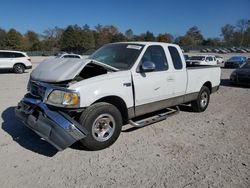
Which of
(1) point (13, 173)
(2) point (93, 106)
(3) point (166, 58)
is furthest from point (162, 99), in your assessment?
(1) point (13, 173)

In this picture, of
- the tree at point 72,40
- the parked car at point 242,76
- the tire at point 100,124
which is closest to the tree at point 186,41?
the tree at point 72,40

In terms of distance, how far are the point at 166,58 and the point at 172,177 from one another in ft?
9.17

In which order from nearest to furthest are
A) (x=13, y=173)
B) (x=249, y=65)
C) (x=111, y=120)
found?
(x=13, y=173)
(x=111, y=120)
(x=249, y=65)

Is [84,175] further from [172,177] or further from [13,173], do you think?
[172,177]

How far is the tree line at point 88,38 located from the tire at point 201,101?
236 feet

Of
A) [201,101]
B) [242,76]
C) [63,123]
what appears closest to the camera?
[63,123]

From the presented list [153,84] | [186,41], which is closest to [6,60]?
[153,84]

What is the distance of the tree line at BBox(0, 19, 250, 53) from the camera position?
246 feet

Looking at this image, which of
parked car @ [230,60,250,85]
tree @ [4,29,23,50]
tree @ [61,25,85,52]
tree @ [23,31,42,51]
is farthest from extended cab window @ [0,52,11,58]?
tree @ [23,31,42,51]

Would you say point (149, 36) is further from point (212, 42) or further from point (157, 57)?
point (157, 57)

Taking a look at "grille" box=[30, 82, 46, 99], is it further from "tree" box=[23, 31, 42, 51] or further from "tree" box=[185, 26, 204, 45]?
"tree" box=[185, 26, 204, 45]

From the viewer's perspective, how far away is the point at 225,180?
10.3 feet

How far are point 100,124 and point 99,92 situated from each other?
0.59 metres

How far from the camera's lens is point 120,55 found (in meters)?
4.84
